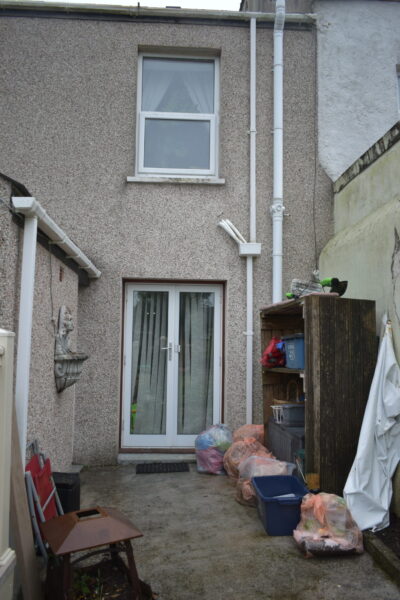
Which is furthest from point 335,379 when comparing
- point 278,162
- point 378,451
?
point 278,162

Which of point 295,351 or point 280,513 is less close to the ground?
point 295,351

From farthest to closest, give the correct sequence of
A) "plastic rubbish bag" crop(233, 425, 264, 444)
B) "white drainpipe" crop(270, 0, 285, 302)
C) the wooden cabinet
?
1. "white drainpipe" crop(270, 0, 285, 302)
2. "plastic rubbish bag" crop(233, 425, 264, 444)
3. the wooden cabinet

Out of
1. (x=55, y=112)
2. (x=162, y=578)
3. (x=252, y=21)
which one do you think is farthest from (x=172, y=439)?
(x=252, y=21)

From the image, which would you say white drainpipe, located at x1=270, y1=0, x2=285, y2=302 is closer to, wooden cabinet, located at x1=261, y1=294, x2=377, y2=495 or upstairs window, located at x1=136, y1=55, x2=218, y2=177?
upstairs window, located at x1=136, y1=55, x2=218, y2=177

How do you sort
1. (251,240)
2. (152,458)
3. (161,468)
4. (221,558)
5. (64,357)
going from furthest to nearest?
(251,240) < (152,458) < (161,468) < (64,357) < (221,558)

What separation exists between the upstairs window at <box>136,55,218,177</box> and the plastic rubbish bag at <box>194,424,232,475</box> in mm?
3431

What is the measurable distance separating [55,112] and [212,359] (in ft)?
12.8

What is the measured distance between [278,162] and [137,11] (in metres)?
2.80

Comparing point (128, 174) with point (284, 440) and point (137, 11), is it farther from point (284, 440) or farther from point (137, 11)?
point (284, 440)

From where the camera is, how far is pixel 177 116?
617cm

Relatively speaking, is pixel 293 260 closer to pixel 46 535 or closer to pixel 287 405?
pixel 287 405

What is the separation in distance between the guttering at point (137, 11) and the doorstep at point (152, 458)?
587 centimetres

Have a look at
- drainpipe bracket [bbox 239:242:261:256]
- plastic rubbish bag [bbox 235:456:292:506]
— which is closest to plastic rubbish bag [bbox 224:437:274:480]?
plastic rubbish bag [bbox 235:456:292:506]

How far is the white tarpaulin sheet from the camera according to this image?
11.5 feet
